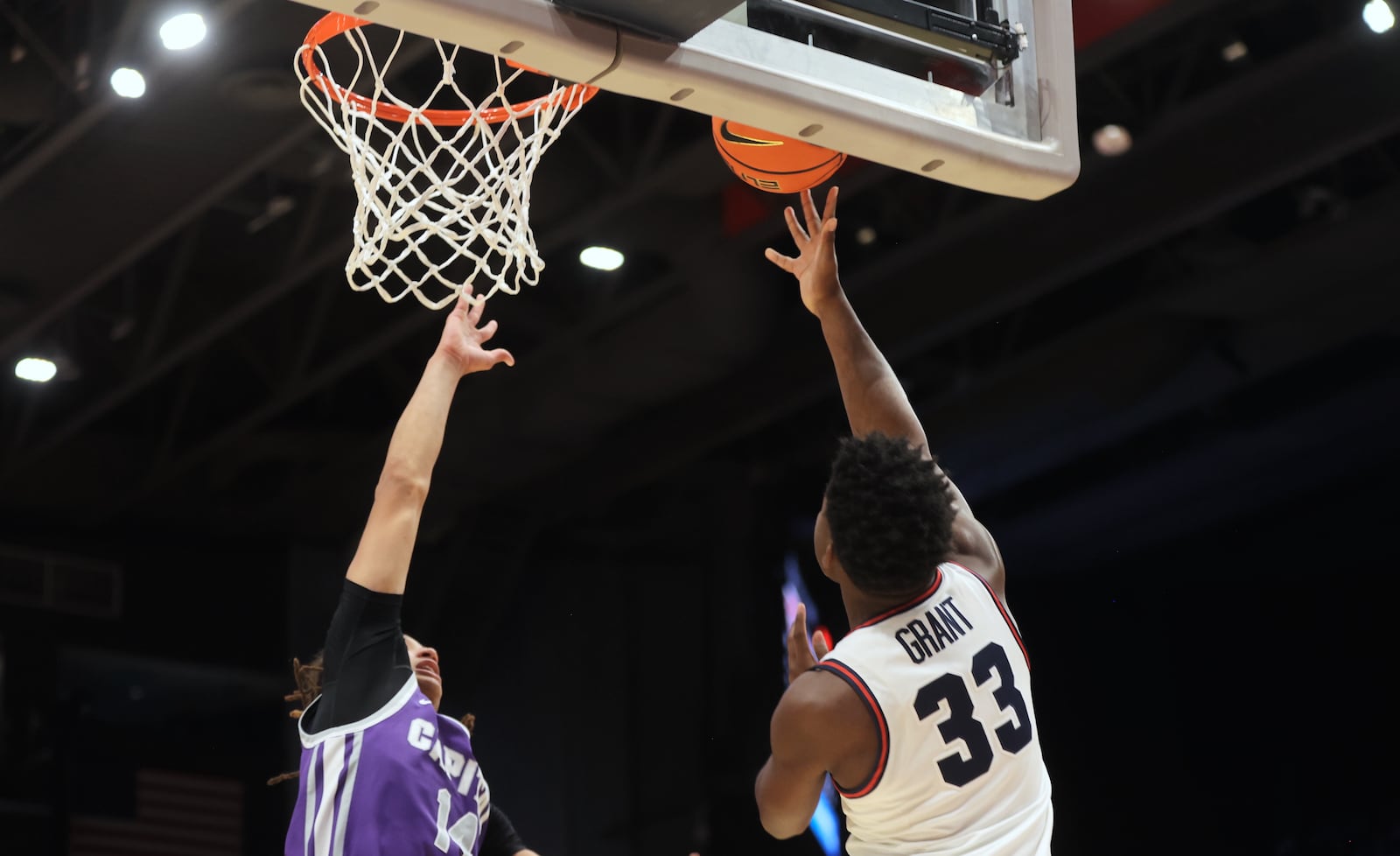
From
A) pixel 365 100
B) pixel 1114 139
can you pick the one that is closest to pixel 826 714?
pixel 365 100

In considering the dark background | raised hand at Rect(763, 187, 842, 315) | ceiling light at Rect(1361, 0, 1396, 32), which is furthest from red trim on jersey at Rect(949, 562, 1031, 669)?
ceiling light at Rect(1361, 0, 1396, 32)

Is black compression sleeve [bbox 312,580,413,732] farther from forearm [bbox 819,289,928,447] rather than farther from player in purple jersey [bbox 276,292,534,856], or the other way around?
forearm [bbox 819,289,928,447]

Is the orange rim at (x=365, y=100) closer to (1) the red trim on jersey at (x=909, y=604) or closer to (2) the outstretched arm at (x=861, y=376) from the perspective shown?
(2) the outstretched arm at (x=861, y=376)

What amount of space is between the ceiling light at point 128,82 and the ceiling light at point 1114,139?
469cm

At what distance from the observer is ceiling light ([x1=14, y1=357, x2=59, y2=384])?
31.3ft

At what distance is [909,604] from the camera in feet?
9.32

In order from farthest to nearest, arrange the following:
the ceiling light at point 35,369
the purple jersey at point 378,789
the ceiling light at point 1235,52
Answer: the ceiling light at point 35,369
the ceiling light at point 1235,52
the purple jersey at point 378,789

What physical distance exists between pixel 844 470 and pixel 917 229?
6877 mm

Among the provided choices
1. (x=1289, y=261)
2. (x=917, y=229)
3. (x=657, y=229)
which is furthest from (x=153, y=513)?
(x=1289, y=261)

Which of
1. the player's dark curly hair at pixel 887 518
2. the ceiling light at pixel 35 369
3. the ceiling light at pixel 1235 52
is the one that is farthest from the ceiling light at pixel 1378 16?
the ceiling light at pixel 35 369

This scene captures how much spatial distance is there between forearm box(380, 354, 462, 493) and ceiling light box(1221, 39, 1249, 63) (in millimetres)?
6564

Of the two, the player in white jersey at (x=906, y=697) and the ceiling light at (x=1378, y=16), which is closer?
the player in white jersey at (x=906, y=697)

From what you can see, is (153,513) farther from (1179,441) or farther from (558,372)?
(1179,441)

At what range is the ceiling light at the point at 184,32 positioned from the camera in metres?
7.28
